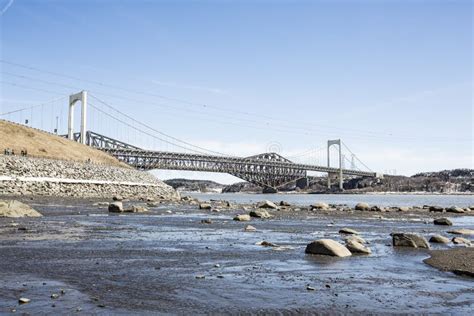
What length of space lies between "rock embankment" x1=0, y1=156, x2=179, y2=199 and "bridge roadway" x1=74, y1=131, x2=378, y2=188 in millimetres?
35379

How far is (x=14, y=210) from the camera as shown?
2562 cm

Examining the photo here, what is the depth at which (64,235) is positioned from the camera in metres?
18.3

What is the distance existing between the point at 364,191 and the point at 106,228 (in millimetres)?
185293

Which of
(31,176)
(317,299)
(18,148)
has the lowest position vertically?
(317,299)

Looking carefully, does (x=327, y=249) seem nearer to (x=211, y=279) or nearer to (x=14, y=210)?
(x=211, y=279)

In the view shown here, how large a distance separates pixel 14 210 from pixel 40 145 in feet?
177

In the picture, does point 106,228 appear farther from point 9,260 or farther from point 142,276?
point 142,276

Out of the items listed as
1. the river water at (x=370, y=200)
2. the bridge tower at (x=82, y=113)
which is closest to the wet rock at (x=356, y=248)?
the river water at (x=370, y=200)

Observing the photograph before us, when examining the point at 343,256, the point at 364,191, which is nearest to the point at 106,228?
the point at 343,256

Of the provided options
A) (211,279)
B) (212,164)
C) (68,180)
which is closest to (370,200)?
(212,164)

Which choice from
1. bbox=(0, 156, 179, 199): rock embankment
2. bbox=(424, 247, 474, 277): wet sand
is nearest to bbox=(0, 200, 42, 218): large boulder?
bbox=(424, 247, 474, 277): wet sand

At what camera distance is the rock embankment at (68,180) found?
175 feet

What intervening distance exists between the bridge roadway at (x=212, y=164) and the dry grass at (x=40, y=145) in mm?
24794

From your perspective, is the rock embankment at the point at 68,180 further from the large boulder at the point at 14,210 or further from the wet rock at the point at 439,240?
the wet rock at the point at 439,240
